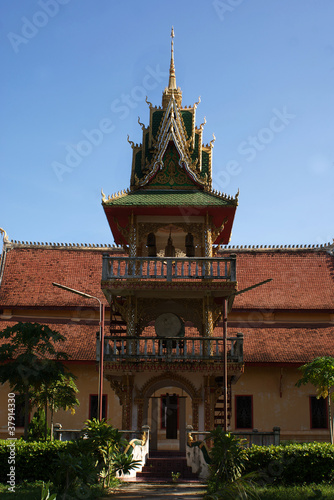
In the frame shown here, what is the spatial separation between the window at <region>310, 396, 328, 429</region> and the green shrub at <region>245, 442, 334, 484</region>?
11166mm

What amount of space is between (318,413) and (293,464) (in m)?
11.8

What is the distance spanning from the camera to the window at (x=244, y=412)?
29.8 metres

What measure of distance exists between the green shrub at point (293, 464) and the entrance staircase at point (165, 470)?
2360 millimetres

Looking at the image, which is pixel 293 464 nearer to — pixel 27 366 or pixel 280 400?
pixel 27 366

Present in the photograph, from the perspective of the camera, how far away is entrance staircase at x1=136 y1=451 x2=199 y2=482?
20.1 meters

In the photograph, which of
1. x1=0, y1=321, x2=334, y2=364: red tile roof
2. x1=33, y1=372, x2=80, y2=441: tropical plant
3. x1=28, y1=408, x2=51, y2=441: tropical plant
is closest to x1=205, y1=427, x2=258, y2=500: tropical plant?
x1=33, y1=372, x2=80, y2=441: tropical plant

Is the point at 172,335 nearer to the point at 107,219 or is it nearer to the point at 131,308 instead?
the point at 131,308

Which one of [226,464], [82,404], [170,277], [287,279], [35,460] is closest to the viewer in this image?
[226,464]

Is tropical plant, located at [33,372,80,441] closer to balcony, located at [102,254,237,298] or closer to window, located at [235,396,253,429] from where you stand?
balcony, located at [102,254,237,298]

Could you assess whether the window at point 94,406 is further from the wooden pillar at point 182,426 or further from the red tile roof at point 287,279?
the red tile roof at point 287,279

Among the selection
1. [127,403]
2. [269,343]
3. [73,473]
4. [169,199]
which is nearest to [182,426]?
[127,403]

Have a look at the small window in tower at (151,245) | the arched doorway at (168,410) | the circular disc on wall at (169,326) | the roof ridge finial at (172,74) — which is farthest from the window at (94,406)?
the roof ridge finial at (172,74)

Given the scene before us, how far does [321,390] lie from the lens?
24.4 m

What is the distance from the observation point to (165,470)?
2122 centimetres
